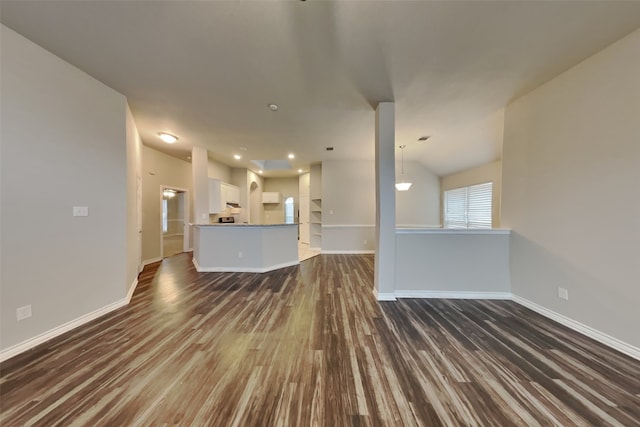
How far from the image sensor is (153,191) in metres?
5.52

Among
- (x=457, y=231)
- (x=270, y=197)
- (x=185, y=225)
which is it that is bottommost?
(x=185, y=225)

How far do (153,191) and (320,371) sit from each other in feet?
19.4

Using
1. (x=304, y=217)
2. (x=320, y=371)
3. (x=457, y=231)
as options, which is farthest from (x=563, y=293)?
(x=304, y=217)

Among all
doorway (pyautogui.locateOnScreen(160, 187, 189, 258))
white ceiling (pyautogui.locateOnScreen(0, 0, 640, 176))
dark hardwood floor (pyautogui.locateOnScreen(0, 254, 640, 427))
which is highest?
white ceiling (pyautogui.locateOnScreen(0, 0, 640, 176))

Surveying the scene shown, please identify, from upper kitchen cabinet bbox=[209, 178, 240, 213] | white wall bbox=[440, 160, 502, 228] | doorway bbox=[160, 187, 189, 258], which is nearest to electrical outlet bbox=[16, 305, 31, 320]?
upper kitchen cabinet bbox=[209, 178, 240, 213]

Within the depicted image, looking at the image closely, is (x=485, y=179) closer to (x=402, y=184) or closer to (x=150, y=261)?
(x=402, y=184)

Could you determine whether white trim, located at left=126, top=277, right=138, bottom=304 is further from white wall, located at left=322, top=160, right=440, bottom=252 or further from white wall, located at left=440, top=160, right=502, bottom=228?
→ white wall, located at left=440, top=160, right=502, bottom=228

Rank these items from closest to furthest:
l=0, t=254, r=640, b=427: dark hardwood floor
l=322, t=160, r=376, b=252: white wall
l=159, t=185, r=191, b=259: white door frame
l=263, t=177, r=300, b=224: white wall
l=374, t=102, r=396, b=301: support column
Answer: l=0, t=254, r=640, b=427: dark hardwood floor < l=374, t=102, r=396, b=301: support column < l=159, t=185, r=191, b=259: white door frame < l=322, t=160, r=376, b=252: white wall < l=263, t=177, r=300, b=224: white wall

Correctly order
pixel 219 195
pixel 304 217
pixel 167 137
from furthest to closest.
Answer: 1. pixel 304 217
2. pixel 219 195
3. pixel 167 137

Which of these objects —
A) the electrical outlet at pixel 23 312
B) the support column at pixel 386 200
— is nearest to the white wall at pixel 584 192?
the support column at pixel 386 200

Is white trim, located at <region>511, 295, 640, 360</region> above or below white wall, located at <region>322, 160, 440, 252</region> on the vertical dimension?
below

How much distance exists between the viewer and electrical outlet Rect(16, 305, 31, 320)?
2.00 metres

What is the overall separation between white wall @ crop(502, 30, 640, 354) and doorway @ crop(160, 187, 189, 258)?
7.55 meters

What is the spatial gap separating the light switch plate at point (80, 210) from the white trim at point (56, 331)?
1141mm
